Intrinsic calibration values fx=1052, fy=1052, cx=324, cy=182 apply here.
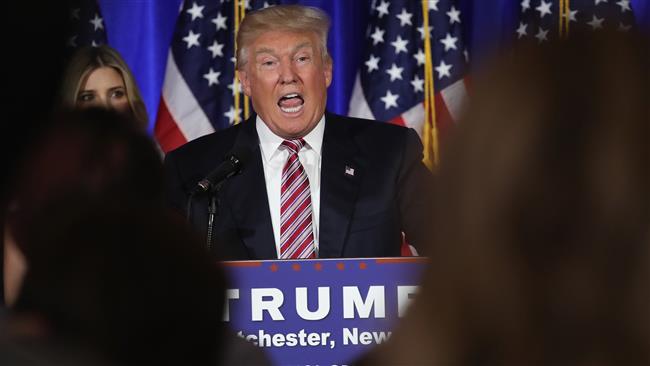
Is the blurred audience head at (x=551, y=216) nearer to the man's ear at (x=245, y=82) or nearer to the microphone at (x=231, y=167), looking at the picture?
the microphone at (x=231, y=167)

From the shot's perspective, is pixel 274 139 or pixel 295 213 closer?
pixel 295 213

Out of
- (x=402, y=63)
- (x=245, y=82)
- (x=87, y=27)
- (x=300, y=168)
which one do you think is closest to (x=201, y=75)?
(x=87, y=27)

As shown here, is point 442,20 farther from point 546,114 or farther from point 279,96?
point 546,114

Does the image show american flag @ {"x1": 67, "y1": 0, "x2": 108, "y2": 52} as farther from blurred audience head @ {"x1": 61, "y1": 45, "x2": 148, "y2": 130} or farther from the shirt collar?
the shirt collar

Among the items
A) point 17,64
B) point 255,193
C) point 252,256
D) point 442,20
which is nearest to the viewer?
point 17,64

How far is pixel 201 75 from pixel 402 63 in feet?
3.21

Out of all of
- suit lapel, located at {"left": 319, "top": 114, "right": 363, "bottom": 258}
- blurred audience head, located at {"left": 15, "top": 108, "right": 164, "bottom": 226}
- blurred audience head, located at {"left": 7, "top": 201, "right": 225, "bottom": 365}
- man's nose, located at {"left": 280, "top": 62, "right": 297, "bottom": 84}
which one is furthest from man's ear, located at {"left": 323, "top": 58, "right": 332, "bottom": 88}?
blurred audience head, located at {"left": 7, "top": 201, "right": 225, "bottom": 365}

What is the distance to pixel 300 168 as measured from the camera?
11.2 feet

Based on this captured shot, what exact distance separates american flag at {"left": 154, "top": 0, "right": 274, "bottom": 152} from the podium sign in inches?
108

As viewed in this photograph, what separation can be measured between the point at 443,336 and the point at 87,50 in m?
3.35

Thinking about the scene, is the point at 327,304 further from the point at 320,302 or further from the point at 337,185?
the point at 337,185

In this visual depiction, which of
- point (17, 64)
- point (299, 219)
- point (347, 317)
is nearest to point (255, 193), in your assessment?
point (299, 219)

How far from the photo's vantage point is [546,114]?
748mm

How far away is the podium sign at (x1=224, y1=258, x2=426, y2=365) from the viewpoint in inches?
92.4
